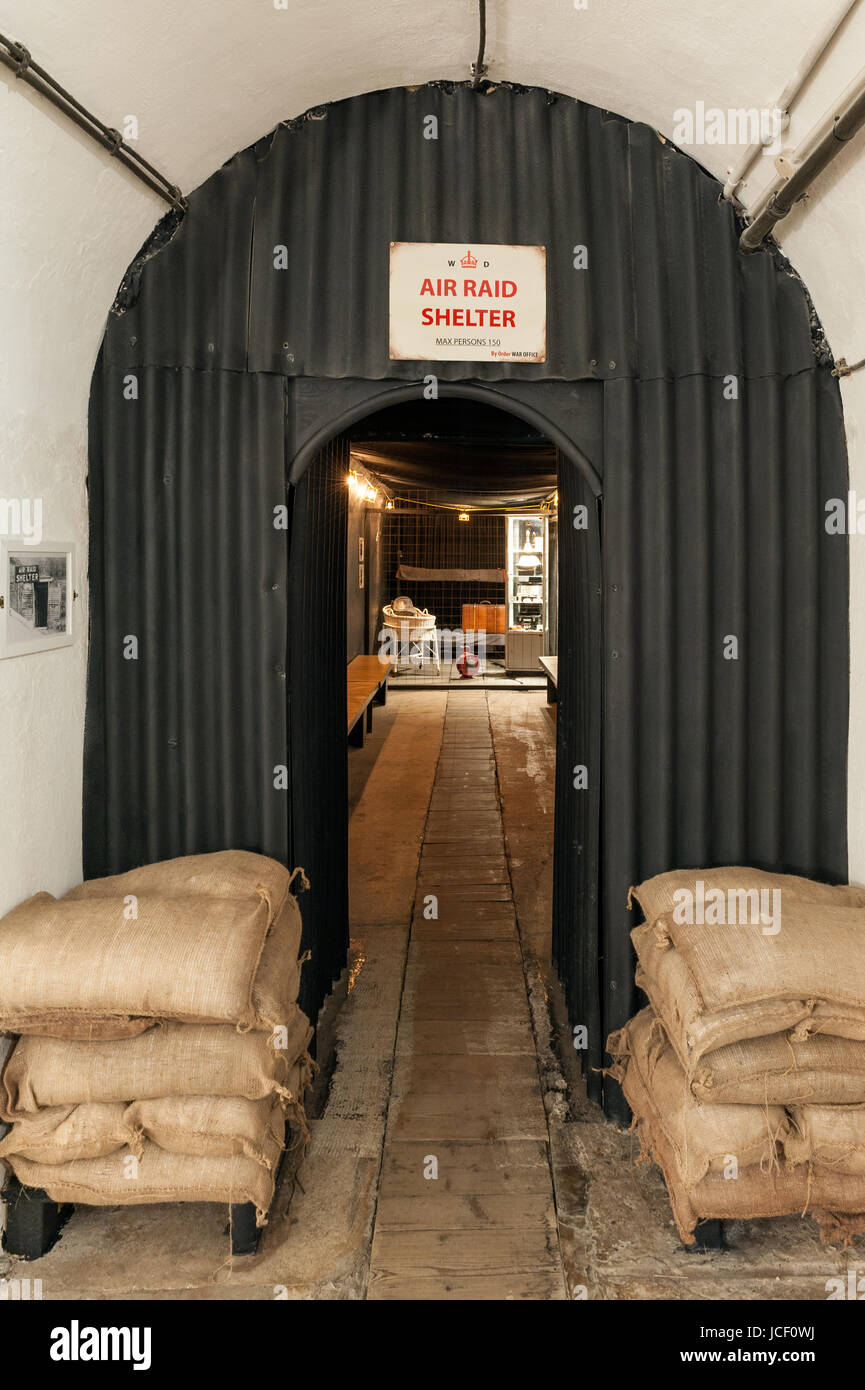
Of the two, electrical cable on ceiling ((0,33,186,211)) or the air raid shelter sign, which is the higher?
electrical cable on ceiling ((0,33,186,211))

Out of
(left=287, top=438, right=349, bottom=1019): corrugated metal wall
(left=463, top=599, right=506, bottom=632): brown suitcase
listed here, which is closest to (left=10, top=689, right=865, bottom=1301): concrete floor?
(left=287, top=438, right=349, bottom=1019): corrugated metal wall

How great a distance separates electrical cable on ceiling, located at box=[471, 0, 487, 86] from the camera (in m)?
2.90

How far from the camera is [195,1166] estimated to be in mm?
2617

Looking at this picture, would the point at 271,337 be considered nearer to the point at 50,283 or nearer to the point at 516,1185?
the point at 50,283

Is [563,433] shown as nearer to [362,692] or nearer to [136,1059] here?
[136,1059]

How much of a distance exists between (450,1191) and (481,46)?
11.8 feet

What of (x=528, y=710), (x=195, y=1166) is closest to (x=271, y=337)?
(x=195, y=1166)

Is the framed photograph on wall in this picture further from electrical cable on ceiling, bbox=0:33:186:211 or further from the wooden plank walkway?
the wooden plank walkway

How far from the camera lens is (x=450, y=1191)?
3014 millimetres

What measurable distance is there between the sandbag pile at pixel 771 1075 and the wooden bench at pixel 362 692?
5465 millimetres

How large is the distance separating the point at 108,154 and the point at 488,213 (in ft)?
4.13

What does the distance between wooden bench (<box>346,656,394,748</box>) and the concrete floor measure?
10.5 feet

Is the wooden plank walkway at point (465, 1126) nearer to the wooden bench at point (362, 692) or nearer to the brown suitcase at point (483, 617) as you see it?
the wooden bench at point (362, 692)

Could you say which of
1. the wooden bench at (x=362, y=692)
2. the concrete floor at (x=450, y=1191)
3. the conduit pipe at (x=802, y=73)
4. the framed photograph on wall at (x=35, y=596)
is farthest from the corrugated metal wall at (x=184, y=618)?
the wooden bench at (x=362, y=692)
